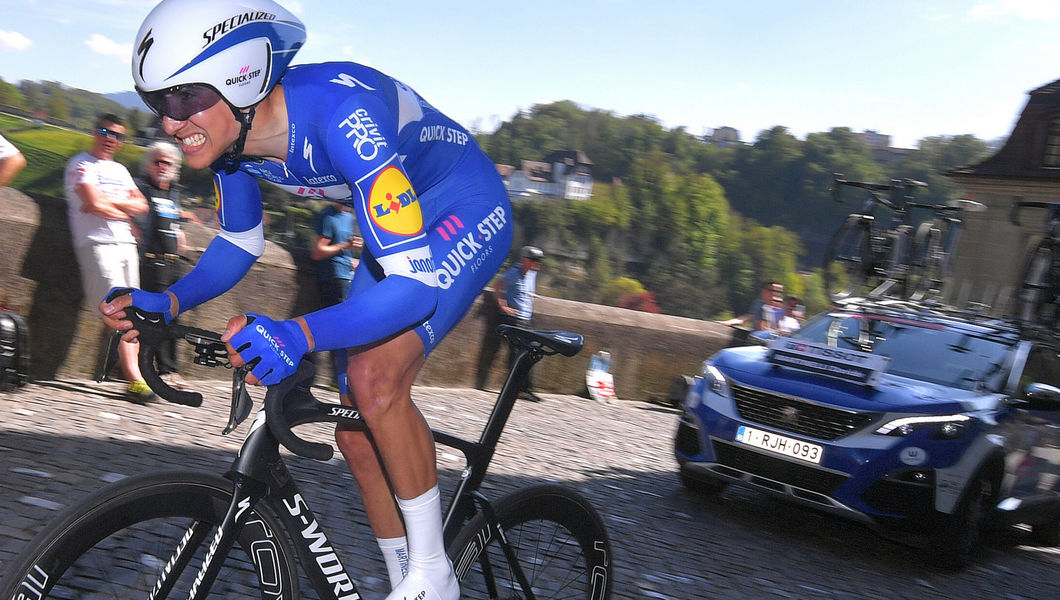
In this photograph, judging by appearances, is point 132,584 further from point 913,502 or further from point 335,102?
point 913,502

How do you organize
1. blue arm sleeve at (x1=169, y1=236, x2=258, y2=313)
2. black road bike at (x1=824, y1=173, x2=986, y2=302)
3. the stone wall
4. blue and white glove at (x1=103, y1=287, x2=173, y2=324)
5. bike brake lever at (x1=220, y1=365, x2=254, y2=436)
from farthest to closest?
black road bike at (x1=824, y1=173, x2=986, y2=302)
the stone wall
blue arm sleeve at (x1=169, y1=236, x2=258, y2=313)
blue and white glove at (x1=103, y1=287, x2=173, y2=324)
bike brake lever at (x1=220, y1=365, x2=254, y2=436)

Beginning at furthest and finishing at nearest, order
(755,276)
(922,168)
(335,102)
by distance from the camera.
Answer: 1. (922,168)
2. (755,276)
3. (335,102)

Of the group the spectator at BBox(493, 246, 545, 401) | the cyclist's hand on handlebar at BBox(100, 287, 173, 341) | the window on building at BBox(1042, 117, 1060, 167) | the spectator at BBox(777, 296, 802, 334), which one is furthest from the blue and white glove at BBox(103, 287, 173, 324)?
the window on building at BBox(1042, 117, 1060, 167)

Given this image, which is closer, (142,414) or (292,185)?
(292,185)

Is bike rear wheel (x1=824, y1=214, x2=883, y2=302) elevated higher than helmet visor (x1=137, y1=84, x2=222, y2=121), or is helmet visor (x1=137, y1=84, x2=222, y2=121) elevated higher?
helmet visor (x1=137, y1=84, x2=222, y2=121)

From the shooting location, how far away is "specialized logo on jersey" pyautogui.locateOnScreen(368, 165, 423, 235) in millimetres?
2184

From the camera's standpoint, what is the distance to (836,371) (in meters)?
6.40

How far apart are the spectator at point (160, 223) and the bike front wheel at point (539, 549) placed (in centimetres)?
473

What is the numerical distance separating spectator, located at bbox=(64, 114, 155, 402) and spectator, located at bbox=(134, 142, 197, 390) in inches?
5.4

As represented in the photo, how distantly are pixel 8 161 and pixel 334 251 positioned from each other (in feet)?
8.58

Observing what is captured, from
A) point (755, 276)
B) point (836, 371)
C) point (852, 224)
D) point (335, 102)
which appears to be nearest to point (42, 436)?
point (335, 102)

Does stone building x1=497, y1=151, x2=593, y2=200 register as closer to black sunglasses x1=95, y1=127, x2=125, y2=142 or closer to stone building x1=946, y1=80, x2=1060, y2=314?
stone building x1=946, y1=80, x2=1060, y2=314

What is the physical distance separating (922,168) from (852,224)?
135 metres

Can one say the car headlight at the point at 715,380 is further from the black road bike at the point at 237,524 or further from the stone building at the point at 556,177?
the stone building at the point at 556,177
